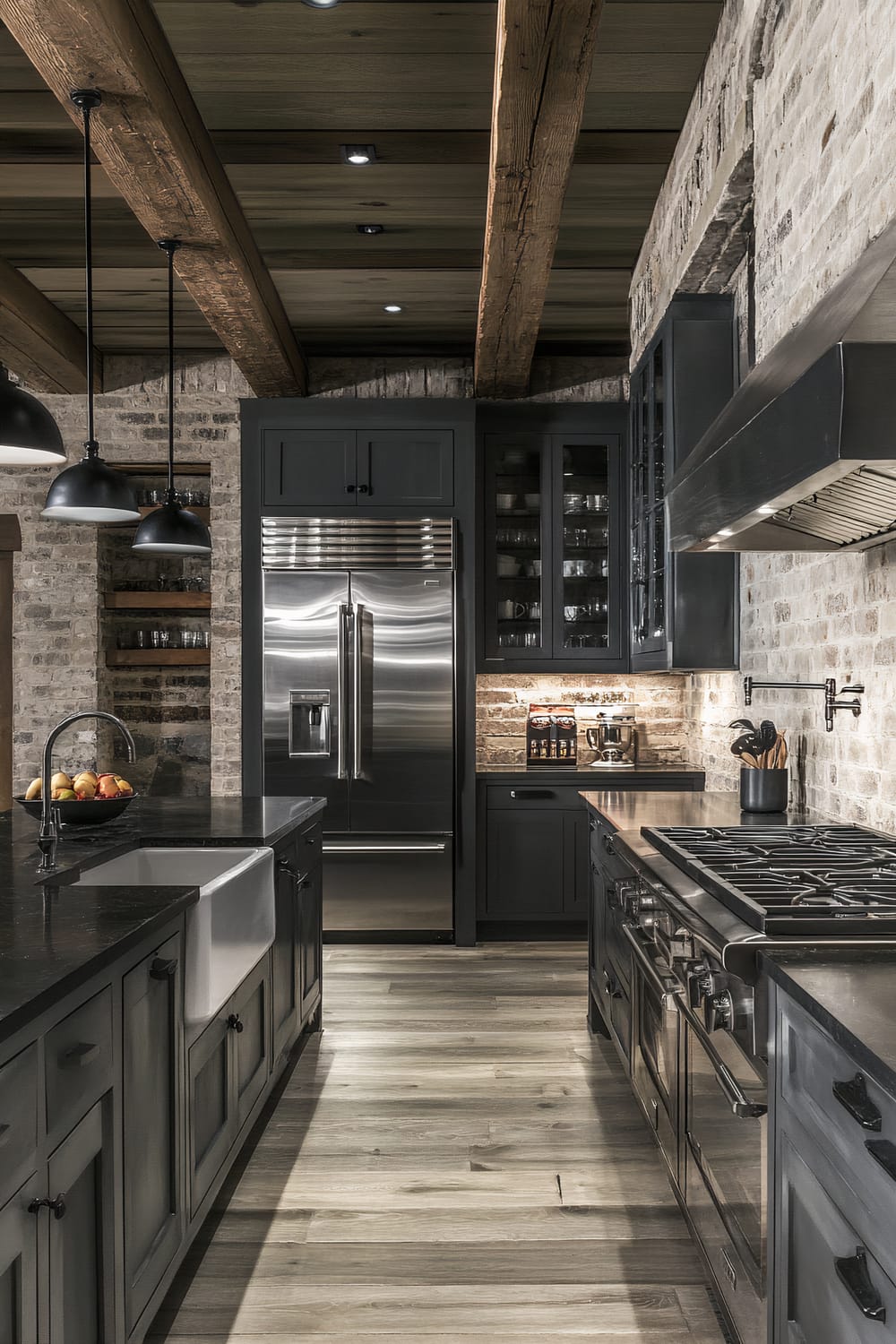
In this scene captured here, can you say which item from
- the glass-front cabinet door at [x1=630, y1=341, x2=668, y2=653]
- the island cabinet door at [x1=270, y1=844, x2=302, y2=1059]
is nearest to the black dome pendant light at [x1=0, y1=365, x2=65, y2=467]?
the island cabinet door at [x1=270, y1=844, x2=302, y2=1059]

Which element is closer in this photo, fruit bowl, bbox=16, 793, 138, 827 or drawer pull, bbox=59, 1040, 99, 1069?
drawer pull, bbox=59, 1040, 99, 1069

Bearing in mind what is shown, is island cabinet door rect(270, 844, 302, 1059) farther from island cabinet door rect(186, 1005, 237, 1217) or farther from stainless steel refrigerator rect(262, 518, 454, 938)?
stainless steel refrigerator rect(262, 518, 454, 938)

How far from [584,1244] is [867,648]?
1.70m

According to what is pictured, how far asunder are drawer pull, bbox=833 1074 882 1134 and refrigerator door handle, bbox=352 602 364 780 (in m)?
4.06

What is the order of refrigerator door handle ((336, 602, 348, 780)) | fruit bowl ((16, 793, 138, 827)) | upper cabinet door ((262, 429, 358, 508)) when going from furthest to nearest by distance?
upper cabinet door ((262, 429, 358, 508)) → refrigerator door handle ((336, 602, 348, 780)) → fruit bowl ((16, 793, 138, 827))

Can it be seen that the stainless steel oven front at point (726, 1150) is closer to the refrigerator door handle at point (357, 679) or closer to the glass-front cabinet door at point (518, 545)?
the refrigerator door handle at point (357, 679)

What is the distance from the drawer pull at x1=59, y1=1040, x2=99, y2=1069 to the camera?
5.07 ft

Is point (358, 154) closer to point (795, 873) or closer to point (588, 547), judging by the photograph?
point (588, 547)

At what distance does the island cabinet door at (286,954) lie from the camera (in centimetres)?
316

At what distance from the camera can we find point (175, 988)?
213 centimetres

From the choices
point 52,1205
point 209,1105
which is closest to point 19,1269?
point 52,1205

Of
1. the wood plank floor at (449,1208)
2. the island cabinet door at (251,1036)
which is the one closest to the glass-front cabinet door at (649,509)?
the wood plank floor at (449,1208)

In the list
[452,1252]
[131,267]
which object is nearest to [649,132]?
[131,267]

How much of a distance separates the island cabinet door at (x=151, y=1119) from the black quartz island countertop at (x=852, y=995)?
1149mm
